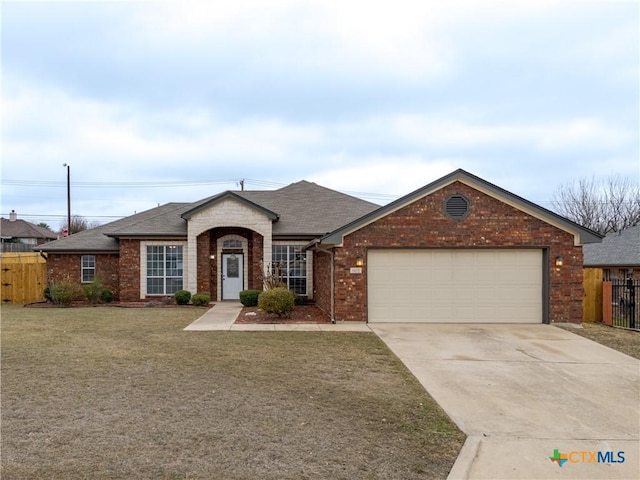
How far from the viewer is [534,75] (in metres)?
14.6

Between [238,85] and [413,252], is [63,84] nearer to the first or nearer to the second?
[238,85]

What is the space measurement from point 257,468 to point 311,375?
3.21m

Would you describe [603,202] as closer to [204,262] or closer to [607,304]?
[607,304]

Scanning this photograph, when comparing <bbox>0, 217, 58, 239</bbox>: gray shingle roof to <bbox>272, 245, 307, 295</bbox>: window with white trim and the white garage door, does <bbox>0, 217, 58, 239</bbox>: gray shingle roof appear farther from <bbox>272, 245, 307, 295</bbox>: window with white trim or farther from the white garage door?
the white garage door

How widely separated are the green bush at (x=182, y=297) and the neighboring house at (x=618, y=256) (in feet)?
59.4

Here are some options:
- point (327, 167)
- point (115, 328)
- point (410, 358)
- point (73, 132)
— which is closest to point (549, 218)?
point (410, 358)

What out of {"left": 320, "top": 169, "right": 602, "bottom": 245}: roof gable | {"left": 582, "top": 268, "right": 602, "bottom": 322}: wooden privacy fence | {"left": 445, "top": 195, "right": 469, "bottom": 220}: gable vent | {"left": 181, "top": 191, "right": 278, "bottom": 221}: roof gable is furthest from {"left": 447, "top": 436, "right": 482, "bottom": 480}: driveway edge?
{"left": 181, "top": 191, "right": 278, "bottom": 221}: roof gable

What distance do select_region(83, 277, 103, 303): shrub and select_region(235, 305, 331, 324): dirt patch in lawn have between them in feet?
22.7

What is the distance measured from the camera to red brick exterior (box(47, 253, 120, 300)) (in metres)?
18.9

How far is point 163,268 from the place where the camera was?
1827 cm

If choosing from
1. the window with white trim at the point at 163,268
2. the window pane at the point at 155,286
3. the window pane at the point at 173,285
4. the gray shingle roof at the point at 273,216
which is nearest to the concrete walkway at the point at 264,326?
the window pane at the point at 173,285

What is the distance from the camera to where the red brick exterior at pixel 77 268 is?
1889 centimetres

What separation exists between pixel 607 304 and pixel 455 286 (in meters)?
5.06

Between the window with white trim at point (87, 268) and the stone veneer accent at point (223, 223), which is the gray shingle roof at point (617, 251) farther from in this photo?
the window with white trim at point (87, 268)
